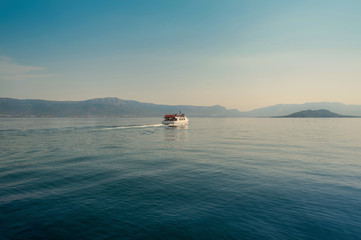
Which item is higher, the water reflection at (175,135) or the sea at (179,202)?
the sea at (179,202)

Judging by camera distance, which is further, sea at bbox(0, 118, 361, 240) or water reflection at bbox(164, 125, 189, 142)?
water reflection at bbox(164, 125, 189, 142)

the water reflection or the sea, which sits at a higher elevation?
the sea

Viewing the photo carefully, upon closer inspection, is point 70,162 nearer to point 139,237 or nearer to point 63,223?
point 63,223

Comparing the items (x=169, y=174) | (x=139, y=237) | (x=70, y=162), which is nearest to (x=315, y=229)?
(x=139, y=237)

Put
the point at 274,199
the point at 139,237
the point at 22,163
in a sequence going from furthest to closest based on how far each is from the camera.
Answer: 1. the point at 22,163
2. the point at 274,199
3. the point at 139,237

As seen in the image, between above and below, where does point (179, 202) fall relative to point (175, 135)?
above

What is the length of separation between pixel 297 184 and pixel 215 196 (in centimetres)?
773

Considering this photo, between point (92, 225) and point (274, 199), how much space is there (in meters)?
11.3

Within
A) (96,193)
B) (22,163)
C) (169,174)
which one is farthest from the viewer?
(22,163)

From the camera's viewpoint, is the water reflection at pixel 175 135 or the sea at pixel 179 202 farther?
the water reflection at pixel 175 135

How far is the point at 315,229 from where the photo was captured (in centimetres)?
978

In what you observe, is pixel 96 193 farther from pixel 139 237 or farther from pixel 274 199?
pixel 274 199

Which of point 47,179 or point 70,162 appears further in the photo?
point 70,162

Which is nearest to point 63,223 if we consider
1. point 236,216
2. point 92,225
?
point 92,225
